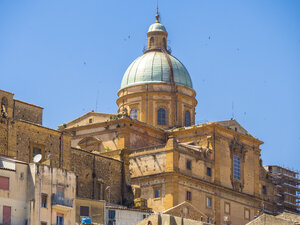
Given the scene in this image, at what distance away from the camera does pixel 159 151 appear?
3140 inches

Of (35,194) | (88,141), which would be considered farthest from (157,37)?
(35,194)

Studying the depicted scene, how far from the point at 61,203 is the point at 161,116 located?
42.5m

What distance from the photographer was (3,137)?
5784cm

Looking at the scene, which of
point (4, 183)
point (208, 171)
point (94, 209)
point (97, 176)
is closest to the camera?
point (4, 183)

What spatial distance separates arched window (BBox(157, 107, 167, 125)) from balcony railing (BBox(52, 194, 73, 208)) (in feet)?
135

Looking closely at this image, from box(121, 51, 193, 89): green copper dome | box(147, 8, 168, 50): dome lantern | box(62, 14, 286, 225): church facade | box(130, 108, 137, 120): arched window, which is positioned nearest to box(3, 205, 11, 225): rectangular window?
box(62, 14, 286, 225): church facade

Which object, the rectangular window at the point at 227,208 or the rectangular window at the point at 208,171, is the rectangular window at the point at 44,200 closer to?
the rectangular window at the point at 208,171

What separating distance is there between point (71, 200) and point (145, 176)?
29.1 meters

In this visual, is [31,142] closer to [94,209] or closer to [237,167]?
[94,209]

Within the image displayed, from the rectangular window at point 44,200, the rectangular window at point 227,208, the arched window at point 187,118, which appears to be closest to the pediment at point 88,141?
the arched window at point 187,118

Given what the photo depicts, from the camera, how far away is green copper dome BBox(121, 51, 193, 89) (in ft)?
302

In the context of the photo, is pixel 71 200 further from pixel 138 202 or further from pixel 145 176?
pixel 145 176

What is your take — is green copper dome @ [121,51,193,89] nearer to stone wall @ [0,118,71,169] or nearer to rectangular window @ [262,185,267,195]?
rectangular window @ [262,185,267,195]

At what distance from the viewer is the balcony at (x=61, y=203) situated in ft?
161
